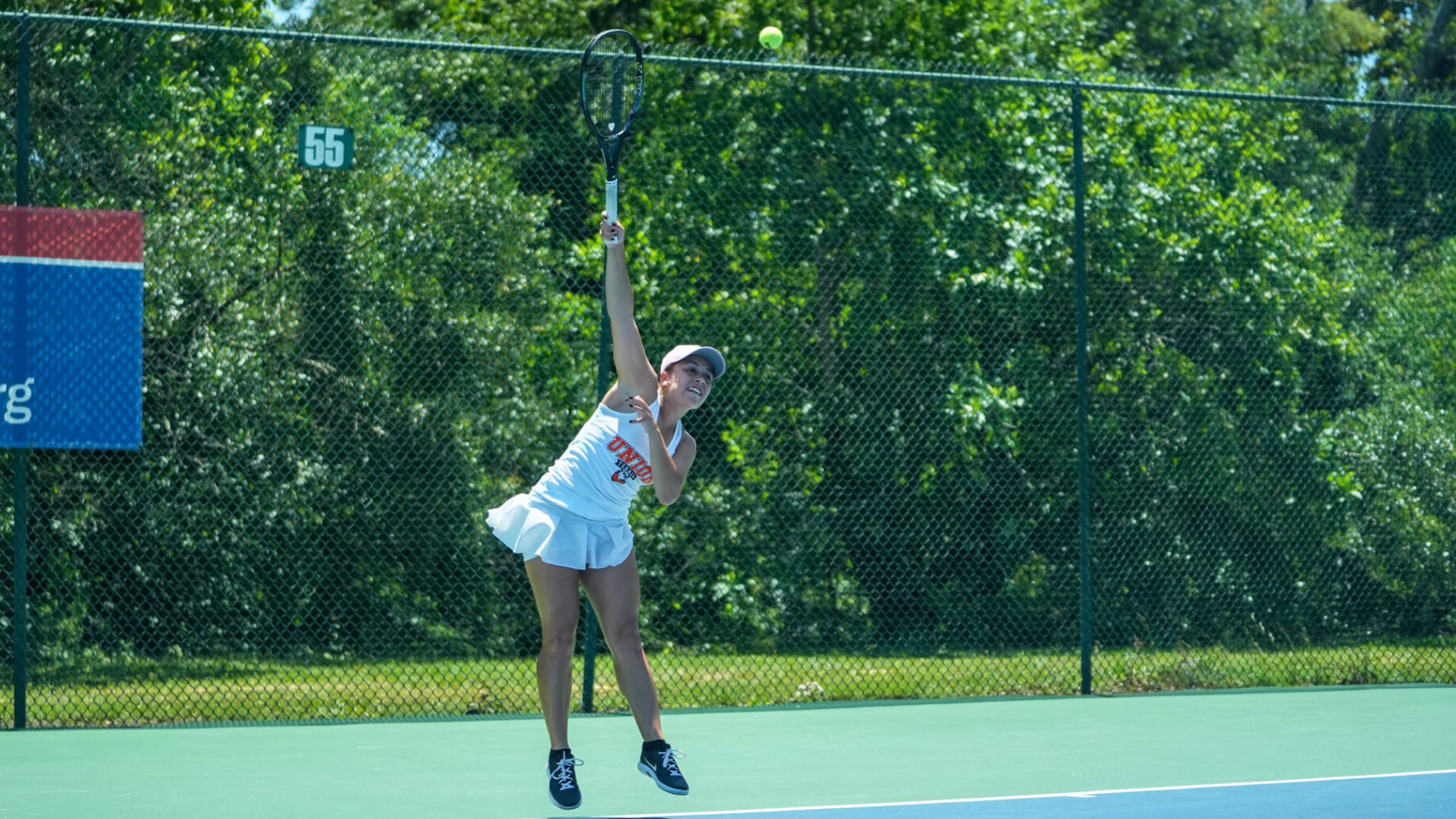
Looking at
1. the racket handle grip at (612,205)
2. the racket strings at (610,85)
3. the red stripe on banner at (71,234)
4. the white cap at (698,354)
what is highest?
the racket strings at (610,85)

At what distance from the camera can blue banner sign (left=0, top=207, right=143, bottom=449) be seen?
7.04 m

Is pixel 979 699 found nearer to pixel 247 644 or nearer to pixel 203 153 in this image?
pixel 247 644

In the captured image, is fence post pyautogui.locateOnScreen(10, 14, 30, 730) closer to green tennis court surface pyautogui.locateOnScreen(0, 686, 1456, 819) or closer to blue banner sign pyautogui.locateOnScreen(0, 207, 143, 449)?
blue banner sign pyautogui.locateOnScreen(0, 207, 143, 449)

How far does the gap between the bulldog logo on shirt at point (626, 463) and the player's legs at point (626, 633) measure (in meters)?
0.25

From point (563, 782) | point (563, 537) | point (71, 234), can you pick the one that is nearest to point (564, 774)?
point (563, 782)

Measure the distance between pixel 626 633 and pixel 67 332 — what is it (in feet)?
11.1

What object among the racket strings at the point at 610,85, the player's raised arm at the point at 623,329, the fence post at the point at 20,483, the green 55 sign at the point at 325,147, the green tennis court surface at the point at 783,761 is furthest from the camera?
the green 55 sign at the point at 325,147

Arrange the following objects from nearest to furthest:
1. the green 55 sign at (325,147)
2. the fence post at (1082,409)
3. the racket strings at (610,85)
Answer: the racket strings at (610,85), the green 55 sign at (325,147), the fence post at (1082,409)

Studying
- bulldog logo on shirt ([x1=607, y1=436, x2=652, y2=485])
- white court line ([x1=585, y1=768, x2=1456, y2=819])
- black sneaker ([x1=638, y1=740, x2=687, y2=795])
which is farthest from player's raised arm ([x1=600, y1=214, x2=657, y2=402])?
white court line ([x1=585, y1=768, x2=1456, y2=819])

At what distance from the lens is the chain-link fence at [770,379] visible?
27.2 feet

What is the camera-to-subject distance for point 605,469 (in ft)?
A: 16.4

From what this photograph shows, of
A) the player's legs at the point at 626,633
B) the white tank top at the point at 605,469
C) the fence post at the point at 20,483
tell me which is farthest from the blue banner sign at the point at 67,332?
the player's legs at the point at 626,633

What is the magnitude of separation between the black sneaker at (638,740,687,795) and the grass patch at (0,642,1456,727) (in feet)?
9.61

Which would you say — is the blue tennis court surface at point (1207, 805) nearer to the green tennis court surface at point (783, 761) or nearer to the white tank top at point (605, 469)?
the green tennis court surface at point (783, 761)
